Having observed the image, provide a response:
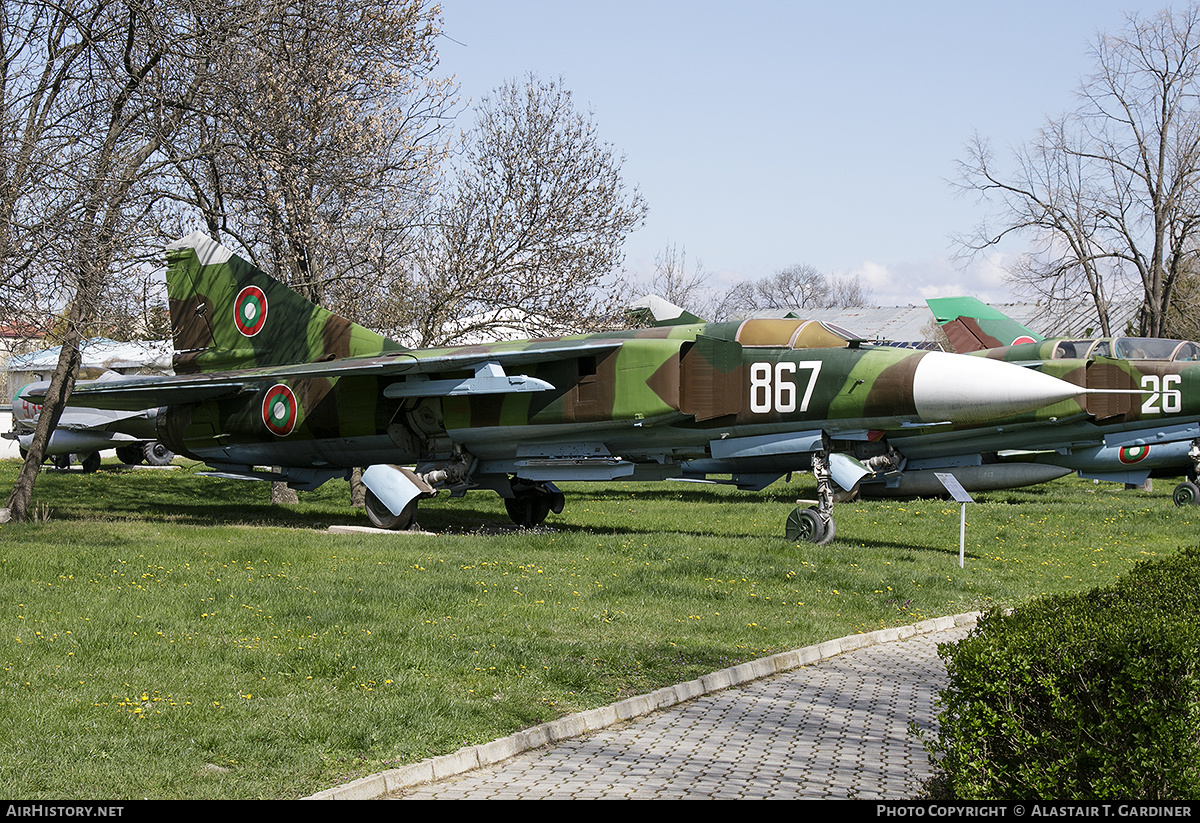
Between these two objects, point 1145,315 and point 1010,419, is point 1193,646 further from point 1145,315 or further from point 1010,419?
point 1145,315

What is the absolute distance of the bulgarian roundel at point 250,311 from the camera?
1783cm

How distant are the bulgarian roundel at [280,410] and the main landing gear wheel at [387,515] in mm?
2021

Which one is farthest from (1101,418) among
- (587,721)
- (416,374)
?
(587,721)

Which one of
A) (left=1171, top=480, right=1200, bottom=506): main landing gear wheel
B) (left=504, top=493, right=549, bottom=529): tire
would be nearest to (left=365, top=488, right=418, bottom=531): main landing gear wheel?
(left=504, top=493, right=549, bottom=529): tire

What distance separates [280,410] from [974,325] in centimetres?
1580

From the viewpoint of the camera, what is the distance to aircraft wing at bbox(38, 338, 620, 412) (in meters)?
14.9

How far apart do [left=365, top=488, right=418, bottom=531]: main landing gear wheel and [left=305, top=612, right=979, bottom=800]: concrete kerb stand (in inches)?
334

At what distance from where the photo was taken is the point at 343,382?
54.9 ft

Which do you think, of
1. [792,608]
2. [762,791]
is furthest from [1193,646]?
[792,608]

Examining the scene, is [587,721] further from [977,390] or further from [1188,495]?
[1188,495]

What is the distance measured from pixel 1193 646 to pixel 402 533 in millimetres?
12257

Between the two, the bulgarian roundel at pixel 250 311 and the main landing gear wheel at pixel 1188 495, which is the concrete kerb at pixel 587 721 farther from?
the main landing gear wheel at pixel 1188 495

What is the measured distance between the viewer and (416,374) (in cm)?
1602

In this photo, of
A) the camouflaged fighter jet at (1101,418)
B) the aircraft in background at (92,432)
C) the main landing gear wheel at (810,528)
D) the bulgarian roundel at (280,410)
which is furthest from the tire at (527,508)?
the aircraft in background at (92,432)
